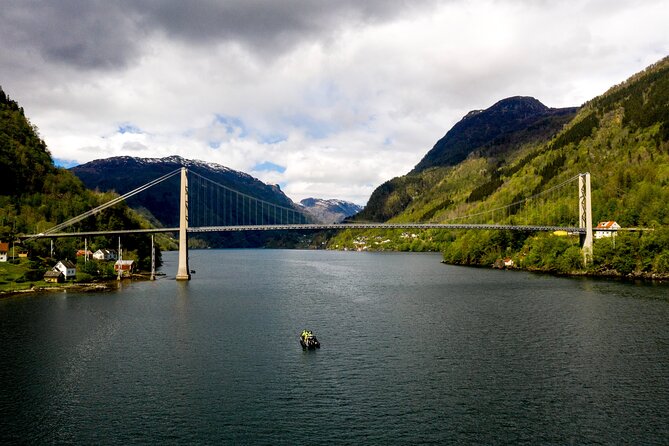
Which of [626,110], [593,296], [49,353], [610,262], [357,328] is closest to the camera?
[49,353]

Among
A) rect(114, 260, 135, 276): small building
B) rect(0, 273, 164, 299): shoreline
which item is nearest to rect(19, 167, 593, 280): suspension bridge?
rect(114, 260, 135, 276): small building

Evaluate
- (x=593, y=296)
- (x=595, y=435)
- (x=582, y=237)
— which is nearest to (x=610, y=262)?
(x=582, y=237)

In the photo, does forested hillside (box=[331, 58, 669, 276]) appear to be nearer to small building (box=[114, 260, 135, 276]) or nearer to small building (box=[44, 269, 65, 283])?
small building (box=[114, 260, 135, 276])

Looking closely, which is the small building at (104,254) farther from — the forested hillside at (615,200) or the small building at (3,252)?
the forested hillside at (615,200)

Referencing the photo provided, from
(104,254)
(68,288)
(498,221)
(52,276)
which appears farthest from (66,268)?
(498,221)

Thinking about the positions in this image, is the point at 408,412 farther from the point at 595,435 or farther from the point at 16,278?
the point at 16,278
